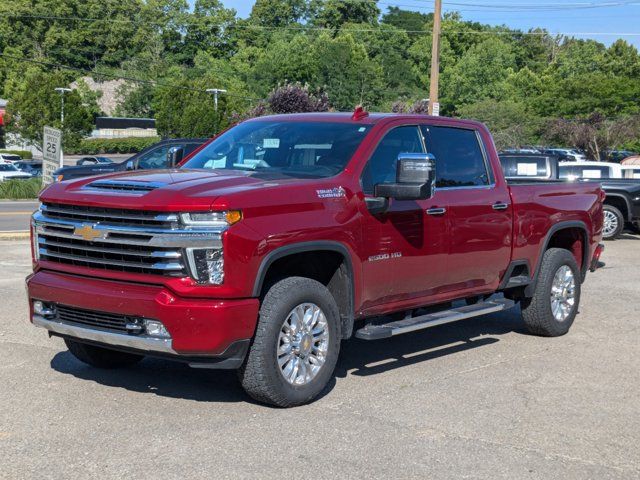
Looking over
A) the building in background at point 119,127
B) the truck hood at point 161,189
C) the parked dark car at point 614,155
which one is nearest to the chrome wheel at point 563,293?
the truck hood at point 161,189

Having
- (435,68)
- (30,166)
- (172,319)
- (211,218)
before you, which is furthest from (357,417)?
(30,166)

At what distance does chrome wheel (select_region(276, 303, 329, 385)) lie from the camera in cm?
634

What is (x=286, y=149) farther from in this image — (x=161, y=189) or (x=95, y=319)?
(x=95, y=319)

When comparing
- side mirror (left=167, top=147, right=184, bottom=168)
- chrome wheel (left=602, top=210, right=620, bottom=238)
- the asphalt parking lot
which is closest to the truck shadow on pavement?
the asphalt parking lot

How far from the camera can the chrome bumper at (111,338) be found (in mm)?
5953

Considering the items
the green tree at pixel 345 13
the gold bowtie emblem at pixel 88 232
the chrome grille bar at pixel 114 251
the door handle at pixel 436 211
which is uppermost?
the green tree at pixel 345 13

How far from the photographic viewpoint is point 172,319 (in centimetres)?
587

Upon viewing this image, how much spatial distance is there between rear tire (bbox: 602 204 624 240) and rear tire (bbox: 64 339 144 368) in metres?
14.0

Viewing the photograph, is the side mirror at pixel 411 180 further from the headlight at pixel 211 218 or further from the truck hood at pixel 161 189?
the headlight at pixel 211 218

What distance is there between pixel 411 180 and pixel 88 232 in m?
2.28

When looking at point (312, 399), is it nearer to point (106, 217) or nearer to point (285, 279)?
point (285, 279)

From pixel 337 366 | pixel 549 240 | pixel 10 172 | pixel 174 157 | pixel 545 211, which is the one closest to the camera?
pixel 337 366

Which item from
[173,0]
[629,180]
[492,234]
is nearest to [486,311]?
[492,234]

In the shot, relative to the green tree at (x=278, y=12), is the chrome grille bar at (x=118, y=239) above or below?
below
